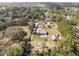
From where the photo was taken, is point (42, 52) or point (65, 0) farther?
point (65, 0)

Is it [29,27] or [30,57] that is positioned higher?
[29,27]

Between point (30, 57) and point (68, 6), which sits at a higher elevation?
point (68, 6)

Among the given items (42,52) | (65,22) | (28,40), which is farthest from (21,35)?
(65,22)

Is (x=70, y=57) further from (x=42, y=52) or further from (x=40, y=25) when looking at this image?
(x=40, y=25)

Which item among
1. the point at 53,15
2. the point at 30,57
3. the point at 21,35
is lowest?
the point at 30,57

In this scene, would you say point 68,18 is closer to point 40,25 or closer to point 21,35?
point 40,25

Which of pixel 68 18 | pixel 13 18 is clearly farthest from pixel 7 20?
pixel 68 18

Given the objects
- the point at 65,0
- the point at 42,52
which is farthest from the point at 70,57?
the point at 65,0
